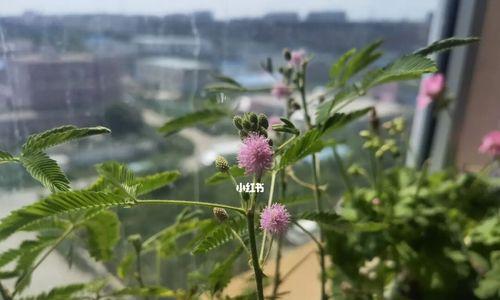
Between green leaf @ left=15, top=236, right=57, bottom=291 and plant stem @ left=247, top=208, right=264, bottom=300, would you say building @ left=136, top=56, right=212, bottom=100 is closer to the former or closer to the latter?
green leaf @ left=15, top=236, right=57, bottom=291

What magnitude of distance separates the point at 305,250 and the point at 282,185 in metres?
0.48

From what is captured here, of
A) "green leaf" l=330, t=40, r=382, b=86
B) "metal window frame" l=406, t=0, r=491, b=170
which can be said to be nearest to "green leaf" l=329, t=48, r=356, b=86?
"green leaf" l=330, t=40, r=382, b=86

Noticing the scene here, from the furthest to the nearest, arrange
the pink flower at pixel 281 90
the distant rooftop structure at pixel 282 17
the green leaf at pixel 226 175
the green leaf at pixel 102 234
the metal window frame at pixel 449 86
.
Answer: the metal window frame at pixel 449 86
the distant rooftop structure at pixel 282 17
the pink flower at pixel 281 90
the green leaf at pixel 102 234
the green leaf at pixel 226 175

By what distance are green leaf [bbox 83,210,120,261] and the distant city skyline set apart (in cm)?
29

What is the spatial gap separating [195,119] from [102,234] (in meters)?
0.19

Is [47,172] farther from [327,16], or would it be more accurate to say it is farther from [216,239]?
[327,16]

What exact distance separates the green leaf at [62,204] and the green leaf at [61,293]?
182mm

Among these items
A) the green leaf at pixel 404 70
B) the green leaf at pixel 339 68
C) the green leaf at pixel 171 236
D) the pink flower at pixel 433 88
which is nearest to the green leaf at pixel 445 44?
the green leaf at pixel 404 70

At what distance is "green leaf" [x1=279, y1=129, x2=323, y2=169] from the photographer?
0.44 meters

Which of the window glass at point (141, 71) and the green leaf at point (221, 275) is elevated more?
the window glass at point (141, 71)

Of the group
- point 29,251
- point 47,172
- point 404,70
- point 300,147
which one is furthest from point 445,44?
point 29,251

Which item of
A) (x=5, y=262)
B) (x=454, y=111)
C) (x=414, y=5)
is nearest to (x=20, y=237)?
(x=5, y=262)

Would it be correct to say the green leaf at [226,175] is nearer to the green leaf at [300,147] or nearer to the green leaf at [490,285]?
the green leaf at [300,147]

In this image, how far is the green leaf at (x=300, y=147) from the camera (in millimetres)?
444
